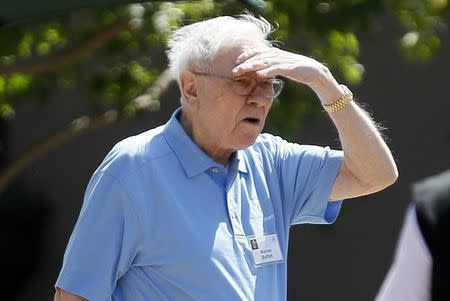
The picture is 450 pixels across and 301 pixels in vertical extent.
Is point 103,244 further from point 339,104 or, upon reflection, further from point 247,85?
point 339,104

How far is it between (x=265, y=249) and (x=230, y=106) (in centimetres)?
42

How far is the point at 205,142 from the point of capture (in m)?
3.32

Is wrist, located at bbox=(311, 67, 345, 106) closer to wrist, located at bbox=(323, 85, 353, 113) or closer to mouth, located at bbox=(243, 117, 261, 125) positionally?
wrist, located at bbox=(323, 85, 353, 113)

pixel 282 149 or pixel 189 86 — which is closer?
pixel 189 86

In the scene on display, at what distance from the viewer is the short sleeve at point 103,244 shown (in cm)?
314

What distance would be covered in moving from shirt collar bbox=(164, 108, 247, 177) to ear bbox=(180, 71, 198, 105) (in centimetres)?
8

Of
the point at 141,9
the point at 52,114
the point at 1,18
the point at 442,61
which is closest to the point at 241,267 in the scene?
the point at 1,18

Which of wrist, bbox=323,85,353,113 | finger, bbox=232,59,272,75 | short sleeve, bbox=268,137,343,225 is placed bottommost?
short sleeve, bbox=268,137,343,225

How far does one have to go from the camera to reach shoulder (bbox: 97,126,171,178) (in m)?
3.18

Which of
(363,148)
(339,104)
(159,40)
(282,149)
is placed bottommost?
(159,40)

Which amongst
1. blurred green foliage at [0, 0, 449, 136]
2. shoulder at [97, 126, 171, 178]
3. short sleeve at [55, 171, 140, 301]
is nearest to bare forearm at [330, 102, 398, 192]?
shoulder at [97, 126, 171, 178]

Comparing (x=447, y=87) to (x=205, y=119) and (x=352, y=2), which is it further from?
(x=205, y=119)

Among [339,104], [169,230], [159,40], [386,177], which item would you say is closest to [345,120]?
[339,104]

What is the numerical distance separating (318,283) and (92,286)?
648 centimetres
